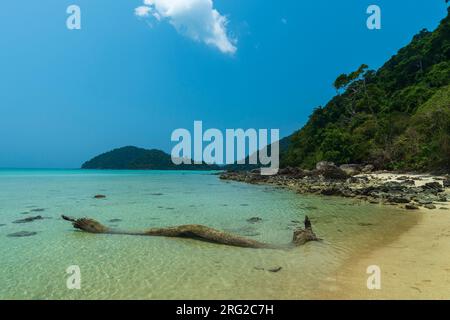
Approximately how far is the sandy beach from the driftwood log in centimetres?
178

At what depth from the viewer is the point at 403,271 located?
5.88 m

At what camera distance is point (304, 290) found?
518cm

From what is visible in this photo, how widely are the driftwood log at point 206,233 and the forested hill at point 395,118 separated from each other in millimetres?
26075

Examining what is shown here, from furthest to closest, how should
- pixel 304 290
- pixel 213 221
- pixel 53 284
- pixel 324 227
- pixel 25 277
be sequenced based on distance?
pixel 213 221, pixel 324 227, pixel 25 277, pixel 53 284, pixel 304 290

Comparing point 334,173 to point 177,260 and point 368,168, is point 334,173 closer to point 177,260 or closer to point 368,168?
point 368,168

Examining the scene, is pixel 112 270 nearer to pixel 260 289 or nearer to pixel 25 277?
pixel 25 277

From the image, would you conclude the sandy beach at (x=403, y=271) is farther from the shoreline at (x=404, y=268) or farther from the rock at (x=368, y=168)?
the rock at (x=368, y=168)

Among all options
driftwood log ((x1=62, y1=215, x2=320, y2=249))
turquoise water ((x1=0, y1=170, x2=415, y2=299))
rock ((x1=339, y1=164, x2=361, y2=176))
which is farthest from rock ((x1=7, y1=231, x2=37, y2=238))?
rock ((x1=339, y1=164, x2=361, y2=176))

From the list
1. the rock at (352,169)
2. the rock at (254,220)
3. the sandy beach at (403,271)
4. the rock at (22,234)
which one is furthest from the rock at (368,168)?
the rock at (22,234)

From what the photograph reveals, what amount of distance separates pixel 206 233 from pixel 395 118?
1790 inches

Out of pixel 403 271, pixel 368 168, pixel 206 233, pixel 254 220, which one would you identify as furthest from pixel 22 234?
pixel 368 168

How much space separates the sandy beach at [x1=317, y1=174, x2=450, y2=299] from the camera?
191 inches
